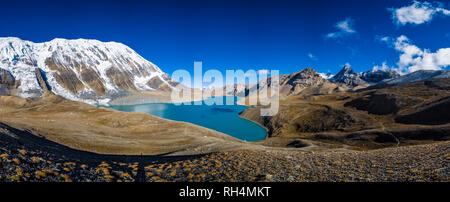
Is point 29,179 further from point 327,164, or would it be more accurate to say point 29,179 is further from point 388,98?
point 388,98

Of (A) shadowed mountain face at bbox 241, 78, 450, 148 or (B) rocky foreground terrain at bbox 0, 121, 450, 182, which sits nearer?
(B) rocky foreground terrain at bbox 0, 121, 450, 182

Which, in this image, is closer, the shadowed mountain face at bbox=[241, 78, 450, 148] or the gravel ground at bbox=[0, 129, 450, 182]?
the gravel ground at bbox=[0, 129, 450, 182]

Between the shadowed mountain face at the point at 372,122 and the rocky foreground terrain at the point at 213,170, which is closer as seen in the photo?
the rocky foreground terrain at the point at 213,170

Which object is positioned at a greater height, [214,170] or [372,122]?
[214,170]

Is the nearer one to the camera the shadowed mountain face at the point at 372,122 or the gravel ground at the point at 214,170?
the gravel ground at the point at 214,170

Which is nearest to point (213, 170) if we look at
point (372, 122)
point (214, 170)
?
point (214, 170)

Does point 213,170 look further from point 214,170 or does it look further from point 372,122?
point 372,122

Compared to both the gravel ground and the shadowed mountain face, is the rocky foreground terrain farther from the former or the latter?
the shadowed mountain face

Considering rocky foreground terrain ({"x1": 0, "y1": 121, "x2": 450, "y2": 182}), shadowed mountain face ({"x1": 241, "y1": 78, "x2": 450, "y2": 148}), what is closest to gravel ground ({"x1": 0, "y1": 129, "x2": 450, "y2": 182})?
rocky foreground terrain ({"x1": 0, "y1": 121, "x2": 450, "y2": 182})

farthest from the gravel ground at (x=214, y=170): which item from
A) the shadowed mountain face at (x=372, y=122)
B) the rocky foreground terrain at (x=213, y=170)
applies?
the shadowed mountain face at (x=372, y=122)

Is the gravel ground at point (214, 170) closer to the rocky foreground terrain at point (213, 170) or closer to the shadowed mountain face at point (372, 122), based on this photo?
the rocky foreground terrain at point (213, 170)
